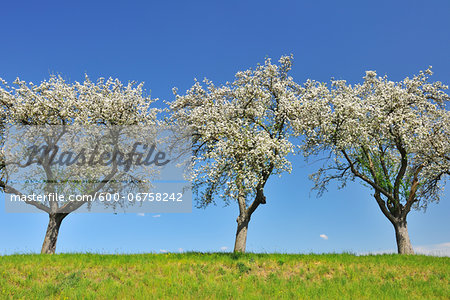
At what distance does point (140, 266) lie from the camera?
2014 centimetres

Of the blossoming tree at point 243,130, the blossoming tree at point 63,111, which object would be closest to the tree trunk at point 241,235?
the blossoming tree at point 243,130

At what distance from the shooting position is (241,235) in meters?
25.5

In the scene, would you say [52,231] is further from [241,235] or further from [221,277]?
[221,277]

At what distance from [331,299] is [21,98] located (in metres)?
26.2

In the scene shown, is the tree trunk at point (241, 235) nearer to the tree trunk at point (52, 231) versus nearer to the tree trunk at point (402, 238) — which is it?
the tree trunk at point (402, 238)

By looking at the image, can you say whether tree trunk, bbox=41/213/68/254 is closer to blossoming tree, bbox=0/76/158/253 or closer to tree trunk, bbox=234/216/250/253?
blossoming tree, bbox=0/76/158/253

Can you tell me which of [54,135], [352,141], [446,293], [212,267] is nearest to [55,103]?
[54,135]

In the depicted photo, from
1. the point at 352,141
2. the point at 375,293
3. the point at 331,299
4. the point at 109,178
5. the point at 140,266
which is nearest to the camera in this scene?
the point at 331,299

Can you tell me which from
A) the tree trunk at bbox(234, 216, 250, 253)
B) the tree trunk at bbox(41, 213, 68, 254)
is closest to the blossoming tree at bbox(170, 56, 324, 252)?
the tree trunk at bbox(234, 216, 250, 253)

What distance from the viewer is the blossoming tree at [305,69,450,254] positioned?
25.5 meters

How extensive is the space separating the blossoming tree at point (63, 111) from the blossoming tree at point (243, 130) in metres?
3.67

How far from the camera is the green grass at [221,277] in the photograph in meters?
17.2

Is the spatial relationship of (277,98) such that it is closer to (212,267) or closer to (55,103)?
(212,267)

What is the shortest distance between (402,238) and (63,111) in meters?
28.4
